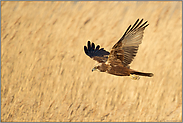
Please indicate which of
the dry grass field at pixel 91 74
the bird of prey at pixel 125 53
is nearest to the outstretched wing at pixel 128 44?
the bird of prey at pixel 125 53

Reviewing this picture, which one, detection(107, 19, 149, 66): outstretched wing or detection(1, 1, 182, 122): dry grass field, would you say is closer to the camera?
detection(107, 19, 149, 66): outstretched wing

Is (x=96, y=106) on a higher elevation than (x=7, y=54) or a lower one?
lower

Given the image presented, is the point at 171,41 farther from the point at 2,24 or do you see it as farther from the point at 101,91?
the point at 2,24

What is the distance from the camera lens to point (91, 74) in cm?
1170

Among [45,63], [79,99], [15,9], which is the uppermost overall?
[15,9]

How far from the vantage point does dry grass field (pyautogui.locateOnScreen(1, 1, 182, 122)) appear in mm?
11695

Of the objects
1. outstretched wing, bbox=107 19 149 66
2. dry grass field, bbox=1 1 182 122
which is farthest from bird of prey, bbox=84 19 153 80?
dry grass field, bbox=1 1 182 122

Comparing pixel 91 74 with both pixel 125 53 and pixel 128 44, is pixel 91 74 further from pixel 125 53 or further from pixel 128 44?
pixel 128 44

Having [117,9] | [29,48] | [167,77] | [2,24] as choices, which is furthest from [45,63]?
[167,77]

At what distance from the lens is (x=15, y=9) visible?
12.2 metres

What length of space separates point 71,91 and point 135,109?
135 inches

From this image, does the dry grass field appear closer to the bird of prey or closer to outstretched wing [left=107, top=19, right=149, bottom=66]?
the bird of prey

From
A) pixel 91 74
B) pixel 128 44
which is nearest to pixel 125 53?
pixel 128 44

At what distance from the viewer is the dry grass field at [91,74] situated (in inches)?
460
